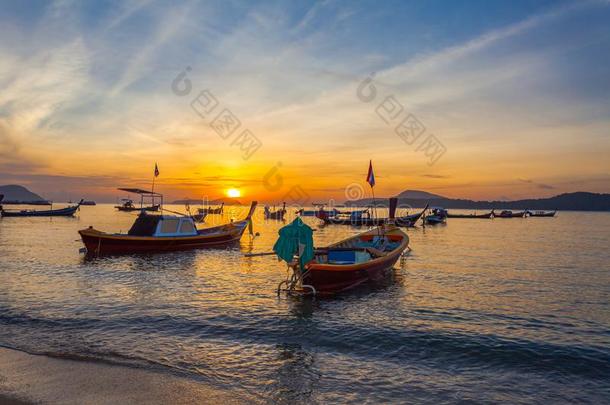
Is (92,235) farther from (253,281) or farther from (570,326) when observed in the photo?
(570,326)

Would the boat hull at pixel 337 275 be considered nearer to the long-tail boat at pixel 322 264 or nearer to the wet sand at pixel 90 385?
the long-tail boat at pixel 322 264

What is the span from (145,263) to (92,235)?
4.97 metres

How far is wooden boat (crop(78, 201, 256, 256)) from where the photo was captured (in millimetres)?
27491

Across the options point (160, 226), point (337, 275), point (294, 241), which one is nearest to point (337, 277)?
point (337, 275)

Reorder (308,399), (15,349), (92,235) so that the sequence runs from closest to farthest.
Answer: (308,399) → (15,349) → (92,235)

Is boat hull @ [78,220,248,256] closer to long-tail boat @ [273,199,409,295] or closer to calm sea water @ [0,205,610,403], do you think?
calm sea water @ [0,205,610,403]

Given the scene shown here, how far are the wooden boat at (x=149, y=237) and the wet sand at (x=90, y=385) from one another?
19677 millimetres

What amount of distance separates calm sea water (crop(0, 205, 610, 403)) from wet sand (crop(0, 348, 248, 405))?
543mm

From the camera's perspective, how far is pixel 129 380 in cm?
802

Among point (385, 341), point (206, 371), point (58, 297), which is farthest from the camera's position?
point (58, 297)

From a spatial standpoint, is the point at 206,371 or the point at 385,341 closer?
the point at 206,371

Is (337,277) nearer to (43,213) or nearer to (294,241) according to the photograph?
(294,241)

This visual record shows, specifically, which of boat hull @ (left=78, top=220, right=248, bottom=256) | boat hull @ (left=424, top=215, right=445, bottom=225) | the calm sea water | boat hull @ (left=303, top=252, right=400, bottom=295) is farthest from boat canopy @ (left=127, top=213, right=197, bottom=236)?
boat hull @ (left=424, top=215, right=445, bottom=225)

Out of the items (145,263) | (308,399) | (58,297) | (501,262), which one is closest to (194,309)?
(58,297)
